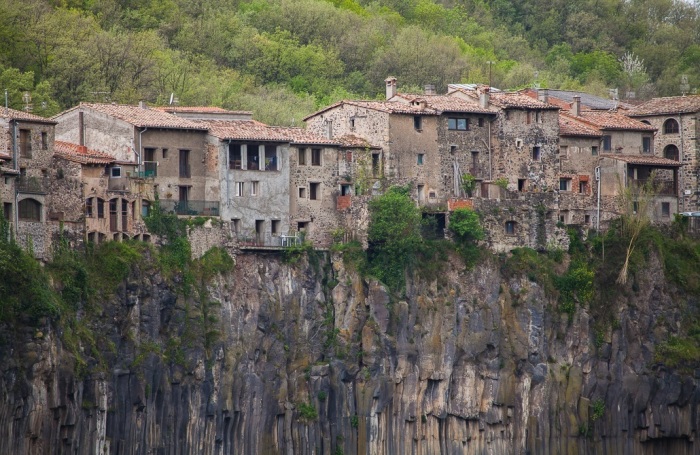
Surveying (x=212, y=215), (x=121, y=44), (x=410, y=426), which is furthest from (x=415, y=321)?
(x=121, y=44)

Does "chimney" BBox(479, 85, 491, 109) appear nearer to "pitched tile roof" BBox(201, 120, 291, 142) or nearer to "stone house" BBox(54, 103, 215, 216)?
"pitched tile roof" BBox(201, 120, 291, 142)

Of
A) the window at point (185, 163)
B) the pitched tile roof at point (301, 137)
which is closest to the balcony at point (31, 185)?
the window at point (185, 163)

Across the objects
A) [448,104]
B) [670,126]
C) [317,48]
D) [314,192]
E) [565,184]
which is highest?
[317,48]

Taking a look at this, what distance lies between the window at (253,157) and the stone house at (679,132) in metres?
28.6

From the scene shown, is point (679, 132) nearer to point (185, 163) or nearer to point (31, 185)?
point (185, 163)

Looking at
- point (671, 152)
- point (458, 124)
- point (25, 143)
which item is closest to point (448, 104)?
point (458, 124)

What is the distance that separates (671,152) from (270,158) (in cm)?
2887

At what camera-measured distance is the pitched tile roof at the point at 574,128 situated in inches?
4860

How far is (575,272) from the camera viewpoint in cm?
12038

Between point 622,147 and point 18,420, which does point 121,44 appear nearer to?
point 622,147

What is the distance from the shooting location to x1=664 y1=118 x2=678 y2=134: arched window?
427ft

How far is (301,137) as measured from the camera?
374ft

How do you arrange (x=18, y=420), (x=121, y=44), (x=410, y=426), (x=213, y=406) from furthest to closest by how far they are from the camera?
(x=121, y=44), (x=410, y=426), (x=213, y=406), (x=18, y=420)

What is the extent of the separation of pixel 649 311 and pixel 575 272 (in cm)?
517
